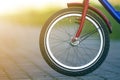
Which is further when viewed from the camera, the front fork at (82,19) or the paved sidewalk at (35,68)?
the paved sidewalk at (35,68)

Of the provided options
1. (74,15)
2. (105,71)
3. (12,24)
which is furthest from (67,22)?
(12,24)

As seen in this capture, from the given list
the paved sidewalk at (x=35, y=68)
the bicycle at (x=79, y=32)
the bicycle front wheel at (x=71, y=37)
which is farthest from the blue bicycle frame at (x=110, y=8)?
the paved sidewalk at (x=35, y=68)

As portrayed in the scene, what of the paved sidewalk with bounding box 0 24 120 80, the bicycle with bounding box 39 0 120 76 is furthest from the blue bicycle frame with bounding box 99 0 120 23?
the paved sidewalk with bounding box 0 24 120 80

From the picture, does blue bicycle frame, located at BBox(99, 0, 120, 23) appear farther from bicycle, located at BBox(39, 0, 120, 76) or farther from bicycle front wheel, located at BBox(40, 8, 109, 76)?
bicycle front wheel, located at BBox(40, 8, 109, 76)

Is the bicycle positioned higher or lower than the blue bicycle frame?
lower

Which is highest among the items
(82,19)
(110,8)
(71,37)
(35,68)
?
(110,8)

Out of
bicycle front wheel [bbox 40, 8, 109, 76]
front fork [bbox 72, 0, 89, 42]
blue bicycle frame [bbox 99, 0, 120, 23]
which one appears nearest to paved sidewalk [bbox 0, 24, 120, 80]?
bicycle front wheel [bbox 40, 8, 109, 76]

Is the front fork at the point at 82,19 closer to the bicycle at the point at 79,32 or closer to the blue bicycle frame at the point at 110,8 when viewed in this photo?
the bicycle at the point at 79,32

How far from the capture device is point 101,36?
6.22 meters

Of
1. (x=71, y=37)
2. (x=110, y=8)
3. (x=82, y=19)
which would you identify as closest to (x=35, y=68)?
(x=71, y=37)

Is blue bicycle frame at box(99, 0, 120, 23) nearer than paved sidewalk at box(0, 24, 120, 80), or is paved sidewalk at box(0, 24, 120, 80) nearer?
blue bicycle frame at box(99, 0, 120, 23)

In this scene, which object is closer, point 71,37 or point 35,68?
point 71,37

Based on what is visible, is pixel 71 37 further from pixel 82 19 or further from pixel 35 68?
pixel 35 68

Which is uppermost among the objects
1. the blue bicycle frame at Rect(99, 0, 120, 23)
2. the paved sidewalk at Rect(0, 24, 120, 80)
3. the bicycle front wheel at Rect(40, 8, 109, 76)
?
the blue bicycle frame at Rect(99, 0, 120, 23)
